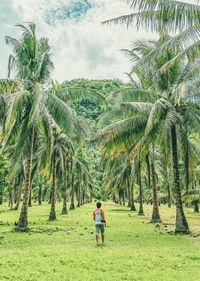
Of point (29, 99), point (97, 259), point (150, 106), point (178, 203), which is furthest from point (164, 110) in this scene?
point (97, 259)

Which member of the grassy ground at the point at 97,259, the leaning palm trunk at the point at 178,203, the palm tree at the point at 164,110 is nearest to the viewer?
the grassy ground at the point at 97,259

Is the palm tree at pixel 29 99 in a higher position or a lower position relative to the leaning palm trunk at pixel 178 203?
higher

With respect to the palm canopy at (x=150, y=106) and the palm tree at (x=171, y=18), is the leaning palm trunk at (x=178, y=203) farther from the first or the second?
the palm tree at (x=171, y=18)

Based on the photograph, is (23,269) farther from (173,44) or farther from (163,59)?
(163,59)

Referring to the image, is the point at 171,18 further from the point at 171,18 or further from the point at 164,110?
the point at 164,110

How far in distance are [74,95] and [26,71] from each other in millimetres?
2984

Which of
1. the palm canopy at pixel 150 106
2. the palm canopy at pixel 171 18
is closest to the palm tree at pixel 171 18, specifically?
the palm canopy at pixel 171 18

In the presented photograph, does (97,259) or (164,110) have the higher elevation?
(164,110)

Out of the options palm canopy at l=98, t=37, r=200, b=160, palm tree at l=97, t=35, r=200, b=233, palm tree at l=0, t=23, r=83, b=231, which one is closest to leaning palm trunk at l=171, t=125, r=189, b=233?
palm tree at l=97, t=35, r=200, b=233

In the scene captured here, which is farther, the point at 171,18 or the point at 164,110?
the point at 164,110

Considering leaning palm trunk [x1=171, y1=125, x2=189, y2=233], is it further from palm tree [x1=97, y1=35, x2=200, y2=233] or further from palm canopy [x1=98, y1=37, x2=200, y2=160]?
palm canopy [x1=98, y1=37, x2=200, y2=160]

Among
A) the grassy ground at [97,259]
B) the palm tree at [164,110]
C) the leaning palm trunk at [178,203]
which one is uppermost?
the palm tree at [164,110]

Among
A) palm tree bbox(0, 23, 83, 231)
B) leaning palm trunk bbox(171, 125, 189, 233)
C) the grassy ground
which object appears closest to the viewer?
the grassy ground

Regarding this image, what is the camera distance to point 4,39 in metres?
19.8
